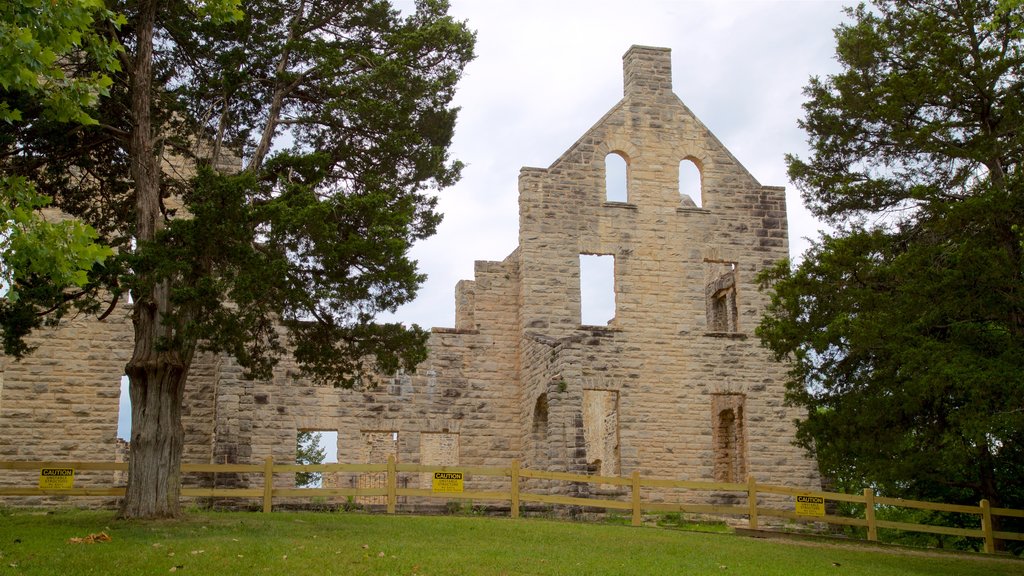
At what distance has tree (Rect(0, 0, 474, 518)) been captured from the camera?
13680 millimetres

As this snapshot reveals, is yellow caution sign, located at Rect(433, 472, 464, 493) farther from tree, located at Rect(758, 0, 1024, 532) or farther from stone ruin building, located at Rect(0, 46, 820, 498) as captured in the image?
tree, located at Rect(758, 0, 1024, 532)

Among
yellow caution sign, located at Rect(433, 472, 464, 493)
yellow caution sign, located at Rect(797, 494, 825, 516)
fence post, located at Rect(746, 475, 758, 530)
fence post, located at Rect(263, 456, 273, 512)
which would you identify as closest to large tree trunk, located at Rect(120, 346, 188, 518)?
fence post, located at Rect(263, 456, 273, 512)

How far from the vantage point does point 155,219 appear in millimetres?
15031

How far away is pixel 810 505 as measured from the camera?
18.7m

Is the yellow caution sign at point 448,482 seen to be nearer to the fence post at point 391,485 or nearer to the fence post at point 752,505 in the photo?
the fence post at point 391,485

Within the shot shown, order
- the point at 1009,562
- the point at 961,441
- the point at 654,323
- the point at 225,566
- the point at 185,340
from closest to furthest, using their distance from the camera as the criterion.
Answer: the point at 225,566, the point at 185,340, the point at 961,441, the point at 1009,562, the point at 654,323

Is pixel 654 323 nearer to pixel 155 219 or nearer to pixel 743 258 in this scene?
pixel 743 258

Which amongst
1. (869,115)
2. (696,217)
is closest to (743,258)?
(696,217)

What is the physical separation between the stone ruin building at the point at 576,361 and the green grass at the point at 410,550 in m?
4.24

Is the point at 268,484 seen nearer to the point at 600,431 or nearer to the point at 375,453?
the point at 375,453

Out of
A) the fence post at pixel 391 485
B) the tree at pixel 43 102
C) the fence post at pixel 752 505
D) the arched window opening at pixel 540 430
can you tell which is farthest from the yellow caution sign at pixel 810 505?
the tree at pixel 43 102

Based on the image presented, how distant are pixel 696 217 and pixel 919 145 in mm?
7861

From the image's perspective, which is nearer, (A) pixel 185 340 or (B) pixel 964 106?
(A) pixel 185 340

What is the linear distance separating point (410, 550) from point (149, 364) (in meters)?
4.95
